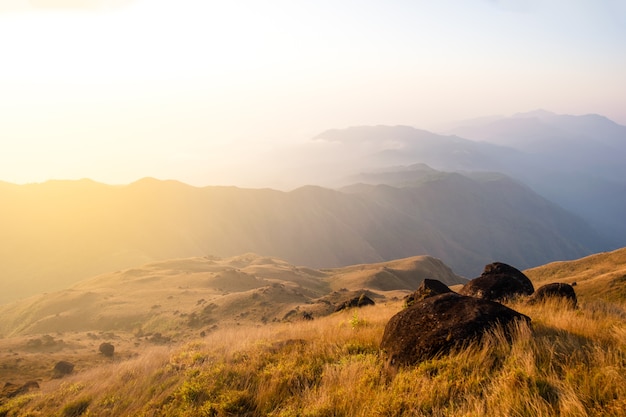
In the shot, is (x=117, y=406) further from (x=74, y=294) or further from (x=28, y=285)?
(x=28, y=285)

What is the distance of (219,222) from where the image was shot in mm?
157750

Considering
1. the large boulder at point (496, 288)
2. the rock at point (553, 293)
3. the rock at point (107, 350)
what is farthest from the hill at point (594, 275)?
the rock at point (107, 350)

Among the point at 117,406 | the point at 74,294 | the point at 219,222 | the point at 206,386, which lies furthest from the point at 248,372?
the point at 219,222

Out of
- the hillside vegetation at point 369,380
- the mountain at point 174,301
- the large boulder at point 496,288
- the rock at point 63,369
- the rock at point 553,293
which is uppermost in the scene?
the hillside vegetation at point 369,380

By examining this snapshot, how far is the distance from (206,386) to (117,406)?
6.35 ft

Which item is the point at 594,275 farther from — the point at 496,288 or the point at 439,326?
the point at 439,326

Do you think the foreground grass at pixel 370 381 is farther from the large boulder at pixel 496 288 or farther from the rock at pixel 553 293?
the large boulder at pixel 496 288

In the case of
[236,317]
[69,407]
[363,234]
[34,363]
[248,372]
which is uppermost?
[248,372]

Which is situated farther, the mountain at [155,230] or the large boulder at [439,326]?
the mountain at [155,230]

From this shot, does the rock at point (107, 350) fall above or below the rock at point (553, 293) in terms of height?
below

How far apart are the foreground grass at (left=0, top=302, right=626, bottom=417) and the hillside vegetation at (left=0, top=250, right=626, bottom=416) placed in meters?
0.02

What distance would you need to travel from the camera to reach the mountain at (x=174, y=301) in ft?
125

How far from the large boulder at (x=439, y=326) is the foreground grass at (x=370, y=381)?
258 mm

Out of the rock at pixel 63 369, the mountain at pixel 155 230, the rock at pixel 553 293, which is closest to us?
the rock at pixel 553 293
